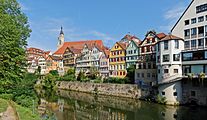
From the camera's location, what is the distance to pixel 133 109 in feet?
112

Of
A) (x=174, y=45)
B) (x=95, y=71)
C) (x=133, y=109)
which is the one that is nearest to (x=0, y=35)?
(x=133, y=109)

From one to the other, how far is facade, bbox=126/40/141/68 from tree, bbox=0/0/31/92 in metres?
33.2

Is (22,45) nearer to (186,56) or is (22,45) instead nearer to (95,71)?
(186,56)

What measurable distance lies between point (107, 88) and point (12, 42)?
106 ft

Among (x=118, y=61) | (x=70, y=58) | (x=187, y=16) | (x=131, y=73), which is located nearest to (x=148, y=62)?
(x=131, y=73)

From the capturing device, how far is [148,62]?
47594mm

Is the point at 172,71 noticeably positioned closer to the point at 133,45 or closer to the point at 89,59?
the point at 133,45

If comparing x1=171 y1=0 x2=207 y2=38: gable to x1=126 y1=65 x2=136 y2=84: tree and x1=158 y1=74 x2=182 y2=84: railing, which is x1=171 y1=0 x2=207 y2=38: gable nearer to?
x1=158 y1=74 x2=182 y2=84: railing

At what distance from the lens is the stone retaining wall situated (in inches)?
1769

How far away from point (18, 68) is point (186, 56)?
2532 cm

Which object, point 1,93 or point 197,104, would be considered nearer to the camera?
point 1,93

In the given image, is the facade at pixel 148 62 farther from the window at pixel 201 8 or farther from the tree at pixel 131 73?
the window at pixel 201 8

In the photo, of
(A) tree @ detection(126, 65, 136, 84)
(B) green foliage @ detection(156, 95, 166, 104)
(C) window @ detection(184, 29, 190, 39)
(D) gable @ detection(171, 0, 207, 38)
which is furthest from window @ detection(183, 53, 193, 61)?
(A) tree @ detection(126, 65, 136, 84)

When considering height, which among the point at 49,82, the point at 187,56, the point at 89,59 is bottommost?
the point at 49,82
